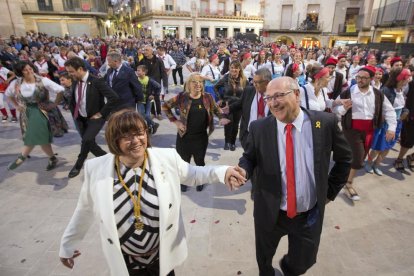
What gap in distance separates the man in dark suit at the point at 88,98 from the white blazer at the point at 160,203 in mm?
2789

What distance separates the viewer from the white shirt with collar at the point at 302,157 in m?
1.99

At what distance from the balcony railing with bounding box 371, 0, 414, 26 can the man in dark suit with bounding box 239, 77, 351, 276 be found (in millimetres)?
24366

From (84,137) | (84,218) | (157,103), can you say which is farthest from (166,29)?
(84,218)

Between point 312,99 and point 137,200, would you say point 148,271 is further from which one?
point 312,99

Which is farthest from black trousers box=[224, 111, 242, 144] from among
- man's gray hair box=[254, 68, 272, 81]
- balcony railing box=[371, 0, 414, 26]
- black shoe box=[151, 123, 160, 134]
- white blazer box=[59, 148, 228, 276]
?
balcony railing box=[371, 0, 414, 26]

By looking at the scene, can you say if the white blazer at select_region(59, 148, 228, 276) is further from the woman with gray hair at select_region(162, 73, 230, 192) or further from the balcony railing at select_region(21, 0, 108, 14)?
the balcony railing at select_region(21, 0, 108, 14)

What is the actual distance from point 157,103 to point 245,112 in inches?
Result: 183

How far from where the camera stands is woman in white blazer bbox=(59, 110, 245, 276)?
1.62 m

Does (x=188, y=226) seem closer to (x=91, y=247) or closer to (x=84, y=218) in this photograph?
(x=91, y=247)

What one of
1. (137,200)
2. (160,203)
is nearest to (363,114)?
(160,203)

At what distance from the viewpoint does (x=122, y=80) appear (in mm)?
5191

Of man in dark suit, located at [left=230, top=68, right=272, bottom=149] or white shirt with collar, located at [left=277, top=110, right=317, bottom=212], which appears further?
man in dark suit, located at [left=230, top=68, right=272, bottom=149]

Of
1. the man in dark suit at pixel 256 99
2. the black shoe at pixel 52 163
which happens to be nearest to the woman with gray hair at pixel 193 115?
the man in dark suit at pixel 256 99

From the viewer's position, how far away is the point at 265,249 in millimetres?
2320
